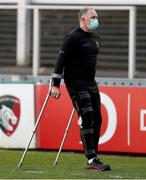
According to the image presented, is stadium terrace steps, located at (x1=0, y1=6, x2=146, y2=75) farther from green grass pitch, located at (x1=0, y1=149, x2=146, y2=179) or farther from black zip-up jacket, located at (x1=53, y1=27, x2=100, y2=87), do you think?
black zip-up jacket, located at (x1=53, y1=27, x2=100, y2=87)

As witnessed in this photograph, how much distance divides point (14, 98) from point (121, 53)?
1735 millimetres

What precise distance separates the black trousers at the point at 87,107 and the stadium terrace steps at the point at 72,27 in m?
2.90

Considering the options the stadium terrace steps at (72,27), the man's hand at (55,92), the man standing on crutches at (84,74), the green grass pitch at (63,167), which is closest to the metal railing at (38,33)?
the stadium terrace steps at (72,27)

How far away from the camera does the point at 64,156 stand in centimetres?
1182

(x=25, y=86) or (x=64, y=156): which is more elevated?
(x=25, y=86)

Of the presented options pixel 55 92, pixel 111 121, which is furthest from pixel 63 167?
pixel 111 121

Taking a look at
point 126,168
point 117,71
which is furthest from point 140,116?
point 126,168

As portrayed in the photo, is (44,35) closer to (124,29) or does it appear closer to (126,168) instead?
(124,29)

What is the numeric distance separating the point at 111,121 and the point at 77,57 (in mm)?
2520

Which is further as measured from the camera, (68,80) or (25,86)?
(25,86)

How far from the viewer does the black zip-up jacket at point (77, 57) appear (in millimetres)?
9961

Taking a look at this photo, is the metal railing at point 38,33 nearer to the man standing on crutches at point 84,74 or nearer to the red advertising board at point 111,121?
the red advertising board at point 111,121

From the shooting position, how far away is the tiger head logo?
12859 mm

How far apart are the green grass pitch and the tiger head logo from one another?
15.9 inches
